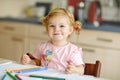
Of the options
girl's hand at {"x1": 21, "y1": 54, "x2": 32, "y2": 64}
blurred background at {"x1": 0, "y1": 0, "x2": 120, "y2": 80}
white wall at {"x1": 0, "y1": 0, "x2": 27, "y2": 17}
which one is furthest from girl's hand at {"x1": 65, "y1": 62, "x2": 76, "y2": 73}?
white wall at {"x1": 0, "y1": 0, "x2": 27, "y2": 17}

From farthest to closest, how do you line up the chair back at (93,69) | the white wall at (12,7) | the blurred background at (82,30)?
the white wall at (12,7) → the blurred background at (82,30) → the chair back at (93,69)

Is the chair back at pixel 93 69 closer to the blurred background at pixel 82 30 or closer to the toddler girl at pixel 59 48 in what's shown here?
the toddler girl at pixel 59 48

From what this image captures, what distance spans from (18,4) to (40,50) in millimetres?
2315

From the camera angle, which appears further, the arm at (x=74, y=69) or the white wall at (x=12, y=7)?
the white wall at (x=12, y=7)

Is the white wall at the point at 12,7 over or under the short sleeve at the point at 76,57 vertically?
over

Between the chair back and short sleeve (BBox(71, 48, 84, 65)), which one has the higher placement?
short sleeve (BBox(71, 48, 84, 65))

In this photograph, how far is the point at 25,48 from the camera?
3133 mm

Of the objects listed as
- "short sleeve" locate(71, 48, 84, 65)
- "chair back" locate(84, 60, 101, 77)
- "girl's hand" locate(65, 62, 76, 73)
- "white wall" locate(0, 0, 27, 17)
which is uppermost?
"white wall" locate(0, 0, 27, 17)

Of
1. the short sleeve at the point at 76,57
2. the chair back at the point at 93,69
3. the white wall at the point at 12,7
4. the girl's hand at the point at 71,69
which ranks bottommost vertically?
the chair back at the point at 93,69

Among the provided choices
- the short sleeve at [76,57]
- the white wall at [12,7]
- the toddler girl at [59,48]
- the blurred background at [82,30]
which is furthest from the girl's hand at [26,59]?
the white wall at [12,7]

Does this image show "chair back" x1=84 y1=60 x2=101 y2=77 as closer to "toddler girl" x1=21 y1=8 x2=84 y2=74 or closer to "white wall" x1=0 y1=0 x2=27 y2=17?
"toddler girl" x1=21 y1=8 x2=84 y2=74

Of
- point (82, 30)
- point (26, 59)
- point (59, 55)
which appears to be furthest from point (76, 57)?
point (82, 30)

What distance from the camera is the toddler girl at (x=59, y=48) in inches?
51.5

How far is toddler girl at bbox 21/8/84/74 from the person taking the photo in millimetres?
1308
